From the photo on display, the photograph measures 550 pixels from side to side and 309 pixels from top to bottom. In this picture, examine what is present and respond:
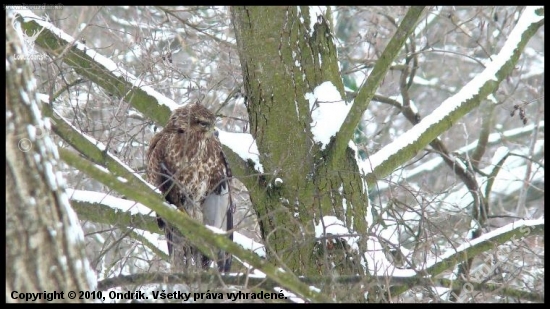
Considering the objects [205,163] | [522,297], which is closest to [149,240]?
[205,163]

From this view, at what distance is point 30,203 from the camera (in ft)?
8.43

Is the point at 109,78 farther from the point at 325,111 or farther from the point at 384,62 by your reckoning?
the point at 384,62

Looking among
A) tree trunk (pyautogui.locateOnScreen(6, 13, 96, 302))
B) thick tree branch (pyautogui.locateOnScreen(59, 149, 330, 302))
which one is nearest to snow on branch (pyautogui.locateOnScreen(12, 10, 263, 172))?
thick tree branch (pyautogui.locateOnScreen(59, 149, 330, 302))

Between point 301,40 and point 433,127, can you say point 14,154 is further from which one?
point 433,127

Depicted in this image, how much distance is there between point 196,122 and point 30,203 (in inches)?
107

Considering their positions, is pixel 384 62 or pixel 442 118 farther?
pixel 442 118

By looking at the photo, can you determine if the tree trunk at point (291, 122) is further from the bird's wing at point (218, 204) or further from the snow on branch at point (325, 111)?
the bird's wing at point (218, 204)

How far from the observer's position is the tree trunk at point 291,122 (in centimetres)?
459

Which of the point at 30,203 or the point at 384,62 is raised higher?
the point at 384,62

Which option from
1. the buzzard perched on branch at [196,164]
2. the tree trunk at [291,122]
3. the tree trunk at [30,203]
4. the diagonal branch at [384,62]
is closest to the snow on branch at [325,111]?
the tree trunk at [291,122]

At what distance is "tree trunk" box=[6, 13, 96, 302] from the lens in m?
2.57

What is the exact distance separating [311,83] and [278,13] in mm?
470

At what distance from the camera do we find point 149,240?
4.90 m

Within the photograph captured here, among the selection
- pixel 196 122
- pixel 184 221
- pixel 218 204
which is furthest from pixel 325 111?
pixel 184 221
